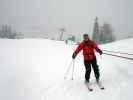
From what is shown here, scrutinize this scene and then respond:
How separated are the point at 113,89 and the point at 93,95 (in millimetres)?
1034

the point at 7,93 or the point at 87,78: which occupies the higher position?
the point at 87,78

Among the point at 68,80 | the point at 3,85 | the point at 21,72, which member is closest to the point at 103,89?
the point at 68,80

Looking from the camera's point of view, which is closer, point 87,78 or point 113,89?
point 113,89

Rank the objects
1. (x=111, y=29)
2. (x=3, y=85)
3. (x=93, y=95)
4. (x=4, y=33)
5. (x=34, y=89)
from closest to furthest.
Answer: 1. (x=93, y=95)
2. (x=34, y=89)
3. (x=3, y=85)
4. (x=111, y=29)
5. (x=4, y=33)

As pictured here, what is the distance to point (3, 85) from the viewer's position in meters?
14.3

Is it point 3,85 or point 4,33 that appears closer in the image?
point 3,85

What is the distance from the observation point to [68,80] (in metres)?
13.5

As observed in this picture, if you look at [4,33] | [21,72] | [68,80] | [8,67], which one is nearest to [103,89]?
[68,80]

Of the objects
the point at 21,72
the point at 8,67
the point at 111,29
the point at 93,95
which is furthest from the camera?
the point at 111,29

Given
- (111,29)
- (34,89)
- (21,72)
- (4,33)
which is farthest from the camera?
(4,33)

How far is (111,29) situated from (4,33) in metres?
78.1

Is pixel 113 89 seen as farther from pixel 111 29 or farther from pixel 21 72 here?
pixel 111 29

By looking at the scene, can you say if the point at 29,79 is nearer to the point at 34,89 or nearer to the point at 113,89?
the point at 34,89

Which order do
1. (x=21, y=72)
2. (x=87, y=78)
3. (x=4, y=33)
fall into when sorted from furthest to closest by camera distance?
1. (x=4, y=33)
2. (x=21, y=72)
3. (x=87, y=78)
